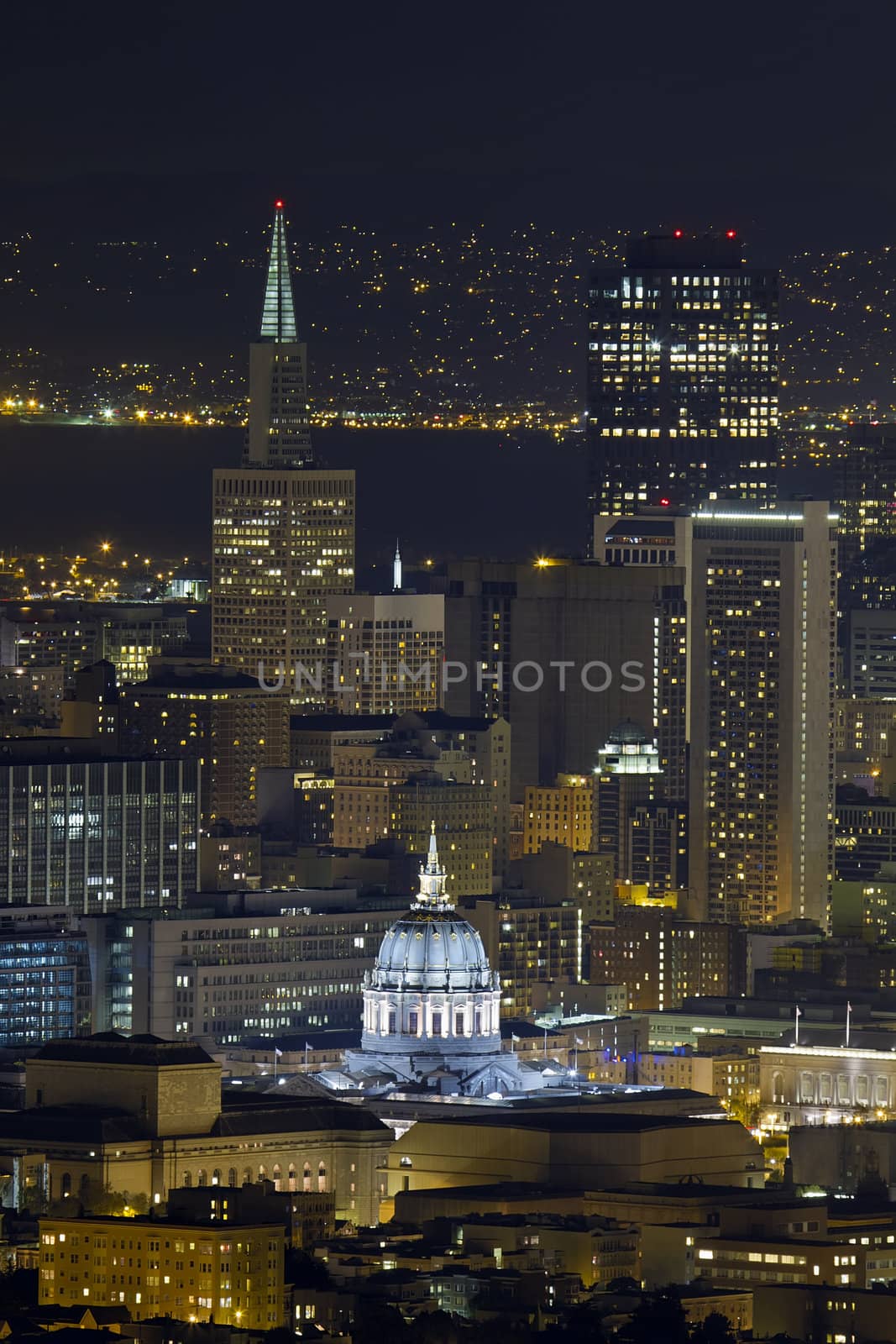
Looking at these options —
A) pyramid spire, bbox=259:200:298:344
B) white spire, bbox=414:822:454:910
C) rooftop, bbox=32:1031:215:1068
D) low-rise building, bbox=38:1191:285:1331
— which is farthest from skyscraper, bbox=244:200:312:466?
low-rise building, bbox=38:1191:285:1331

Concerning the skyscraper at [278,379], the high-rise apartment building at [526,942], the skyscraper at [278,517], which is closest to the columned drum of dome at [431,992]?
the high-rise apartment building at [526,942]

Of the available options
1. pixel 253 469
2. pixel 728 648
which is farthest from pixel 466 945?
pixel 253 469

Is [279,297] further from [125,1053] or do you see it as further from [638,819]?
[125,1053]

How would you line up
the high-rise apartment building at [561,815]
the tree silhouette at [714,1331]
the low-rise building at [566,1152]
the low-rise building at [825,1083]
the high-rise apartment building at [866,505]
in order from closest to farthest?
1. the tree silhouette at [714,1331]
2. the low-rise building at [566,1152]
3. the low-rise building at [825,1083]
4. the high-rise apartment building at [561,815]
5. the high-rise apartment building at [866,505]

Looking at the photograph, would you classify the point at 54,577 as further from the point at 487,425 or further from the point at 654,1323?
the point at 654,1323

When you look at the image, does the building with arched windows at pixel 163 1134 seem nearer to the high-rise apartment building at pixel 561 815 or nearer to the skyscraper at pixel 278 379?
the high-rise apartment building at pixel 561 815

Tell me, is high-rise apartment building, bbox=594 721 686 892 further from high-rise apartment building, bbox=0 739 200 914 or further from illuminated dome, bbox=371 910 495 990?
illuminated dome, bbox=371 910 495 990
